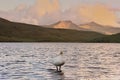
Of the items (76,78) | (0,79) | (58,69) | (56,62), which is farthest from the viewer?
(58,69)

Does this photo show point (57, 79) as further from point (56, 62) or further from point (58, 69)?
point (58, 69)

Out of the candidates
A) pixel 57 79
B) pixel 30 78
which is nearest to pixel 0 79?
pixel 30 78

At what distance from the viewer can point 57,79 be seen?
26281 mm

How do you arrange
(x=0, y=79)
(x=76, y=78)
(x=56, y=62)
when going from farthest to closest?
(x=56, y=62) < (x=76, y=78) < (x=0, y=79)

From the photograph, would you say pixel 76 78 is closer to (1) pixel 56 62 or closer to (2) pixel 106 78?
(2) pixel 106 78

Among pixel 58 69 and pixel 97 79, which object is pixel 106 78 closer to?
pixel 97 79

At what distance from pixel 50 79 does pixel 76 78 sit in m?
2.22

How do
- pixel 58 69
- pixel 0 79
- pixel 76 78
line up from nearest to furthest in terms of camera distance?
pixel 0 79, pixel 76 78, pixel 58 69

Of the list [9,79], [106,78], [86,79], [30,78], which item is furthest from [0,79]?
[106,78]

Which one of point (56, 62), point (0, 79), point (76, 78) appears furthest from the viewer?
point (56, 62)

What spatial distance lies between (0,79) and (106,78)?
810cm

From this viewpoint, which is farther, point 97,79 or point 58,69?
point 58,69

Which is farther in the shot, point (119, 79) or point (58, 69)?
point (58, 69)

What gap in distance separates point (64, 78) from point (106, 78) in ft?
10.7
